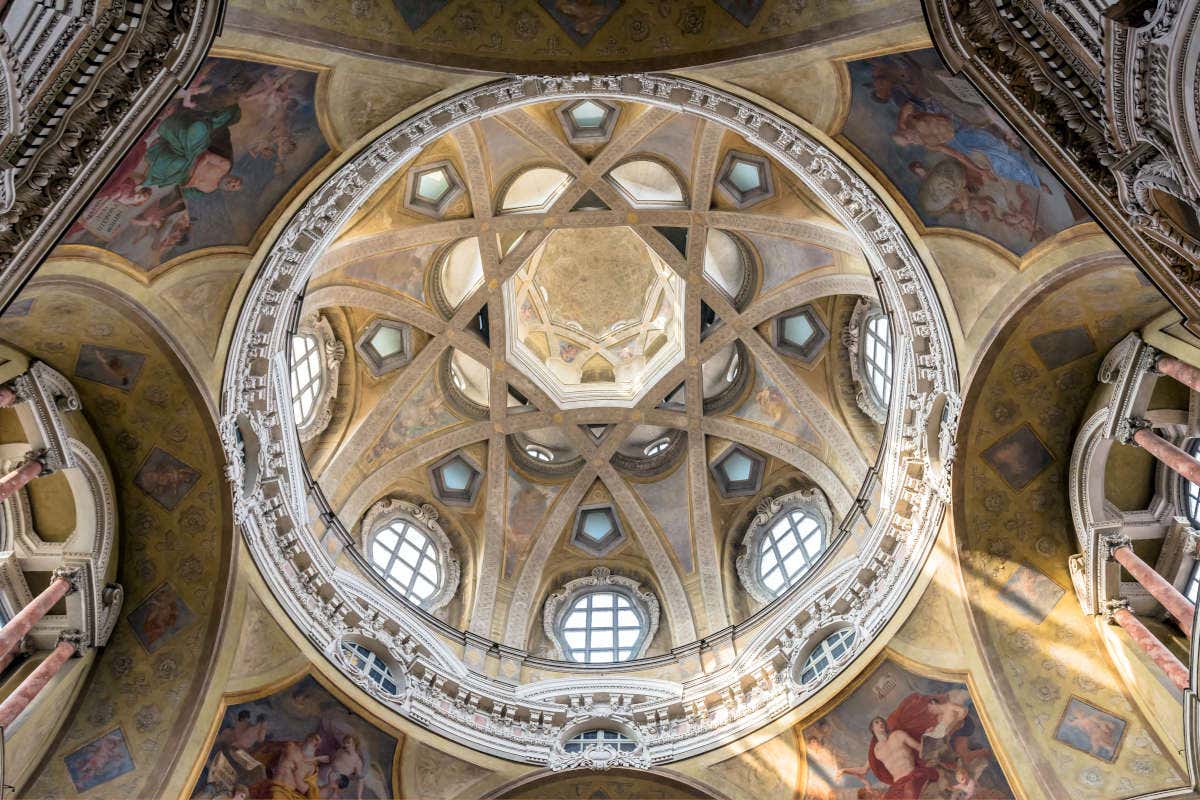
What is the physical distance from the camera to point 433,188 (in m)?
22.0

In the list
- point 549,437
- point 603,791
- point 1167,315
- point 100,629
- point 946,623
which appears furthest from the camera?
point 549,437

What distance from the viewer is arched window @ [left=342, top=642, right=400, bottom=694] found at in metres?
18.5

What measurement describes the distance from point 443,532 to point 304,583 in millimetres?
6883

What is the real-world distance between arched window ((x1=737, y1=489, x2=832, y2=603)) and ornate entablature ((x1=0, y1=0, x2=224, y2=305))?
1626 cm

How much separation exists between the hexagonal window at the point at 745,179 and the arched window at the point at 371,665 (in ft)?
39.3

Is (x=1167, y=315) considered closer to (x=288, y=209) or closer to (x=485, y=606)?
(x=288, y=209)

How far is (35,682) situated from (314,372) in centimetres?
910

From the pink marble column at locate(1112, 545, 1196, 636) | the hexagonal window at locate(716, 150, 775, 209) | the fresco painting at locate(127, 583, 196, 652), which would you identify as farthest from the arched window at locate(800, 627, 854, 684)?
the fresco painting at locate(127, 583, 196, 652)

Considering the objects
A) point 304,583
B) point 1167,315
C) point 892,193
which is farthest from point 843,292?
point 304,583

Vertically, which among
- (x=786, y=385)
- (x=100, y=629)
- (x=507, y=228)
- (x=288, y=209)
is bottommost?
(x=100, y=629)

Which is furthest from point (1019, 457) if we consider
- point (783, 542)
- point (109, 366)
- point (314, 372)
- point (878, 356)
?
point (109, 366)

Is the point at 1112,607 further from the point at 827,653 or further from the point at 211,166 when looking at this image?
the point at 211,166

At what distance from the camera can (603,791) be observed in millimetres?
18859

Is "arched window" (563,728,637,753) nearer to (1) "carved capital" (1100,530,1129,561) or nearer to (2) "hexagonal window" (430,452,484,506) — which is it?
(2) "hexagonal window" (430,452,484,506)
